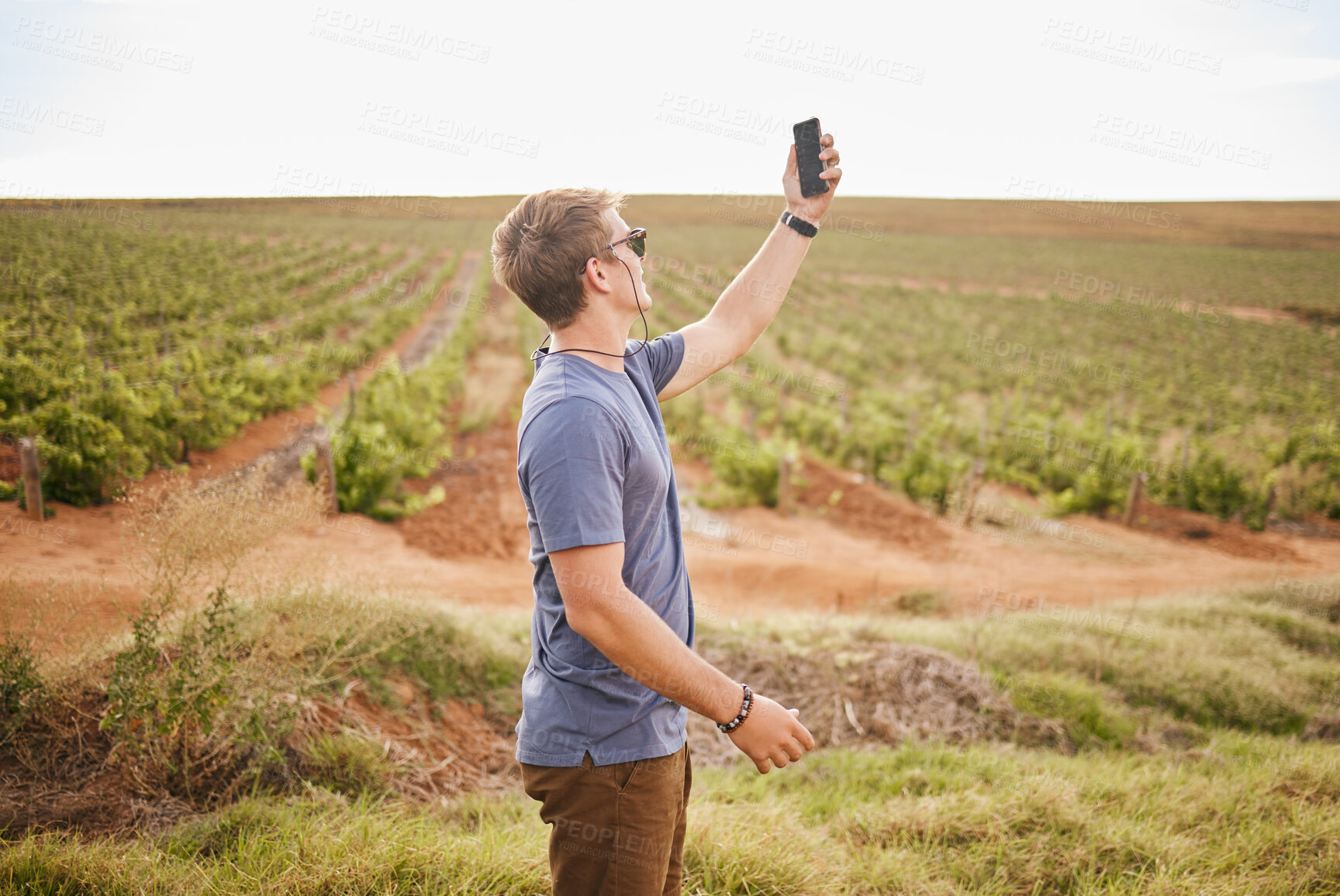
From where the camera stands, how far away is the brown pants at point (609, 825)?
1.53 m

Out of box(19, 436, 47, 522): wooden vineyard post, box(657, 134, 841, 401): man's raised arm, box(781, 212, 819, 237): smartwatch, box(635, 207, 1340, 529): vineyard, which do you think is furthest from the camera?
box(635, 207, 1340, 529): vineyard

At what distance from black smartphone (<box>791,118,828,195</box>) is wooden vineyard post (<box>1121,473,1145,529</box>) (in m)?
11.1

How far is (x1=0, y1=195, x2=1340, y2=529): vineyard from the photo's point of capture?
7777 mm

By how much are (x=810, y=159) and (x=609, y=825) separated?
208cm

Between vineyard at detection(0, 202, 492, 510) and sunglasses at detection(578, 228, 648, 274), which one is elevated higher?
sunglasses at detection(578, 228, 648, 274)

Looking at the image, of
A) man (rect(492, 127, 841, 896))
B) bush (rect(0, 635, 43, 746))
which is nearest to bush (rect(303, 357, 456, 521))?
bush (rect(0, 635, 43, 746))

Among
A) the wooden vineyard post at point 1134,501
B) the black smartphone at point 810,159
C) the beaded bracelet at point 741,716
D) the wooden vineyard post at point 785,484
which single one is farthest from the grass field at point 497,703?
the black smartphone at point 810,159

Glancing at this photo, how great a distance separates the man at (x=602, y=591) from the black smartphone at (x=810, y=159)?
33.6 inches

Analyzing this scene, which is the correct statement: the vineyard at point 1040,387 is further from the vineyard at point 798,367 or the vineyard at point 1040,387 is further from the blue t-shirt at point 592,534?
the blue t-shirt at point 592,534

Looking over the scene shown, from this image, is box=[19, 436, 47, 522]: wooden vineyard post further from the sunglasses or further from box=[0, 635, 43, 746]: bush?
the sunglasses

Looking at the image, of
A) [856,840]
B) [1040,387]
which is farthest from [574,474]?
[1040,387]

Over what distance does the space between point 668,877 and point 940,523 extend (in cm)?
990

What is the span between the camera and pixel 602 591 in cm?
137

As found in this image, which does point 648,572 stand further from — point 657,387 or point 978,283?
point 978,283
